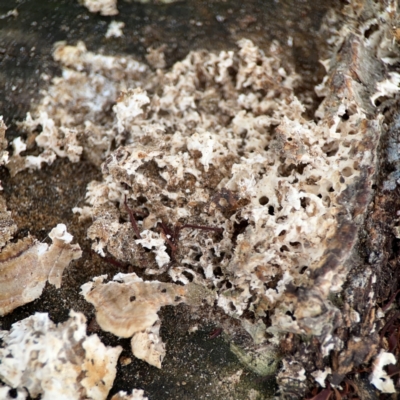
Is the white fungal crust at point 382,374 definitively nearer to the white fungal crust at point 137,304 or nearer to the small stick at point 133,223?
the white fungal crust at point 137,304

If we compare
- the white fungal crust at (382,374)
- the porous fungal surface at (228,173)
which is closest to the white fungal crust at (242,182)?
the porous fungal surface at (228,173)

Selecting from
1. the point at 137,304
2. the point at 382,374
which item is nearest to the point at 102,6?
the point at 137,304

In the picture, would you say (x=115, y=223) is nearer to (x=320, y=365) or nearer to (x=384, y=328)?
(x=320, y=365)

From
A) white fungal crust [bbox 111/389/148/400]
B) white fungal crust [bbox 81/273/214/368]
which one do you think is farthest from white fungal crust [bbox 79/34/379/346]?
white fungal crust [bbox 111/389/148/400]

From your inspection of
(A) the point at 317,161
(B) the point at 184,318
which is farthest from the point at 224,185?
(B) the point at 184,318

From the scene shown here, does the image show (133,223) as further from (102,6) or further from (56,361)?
(102,6)

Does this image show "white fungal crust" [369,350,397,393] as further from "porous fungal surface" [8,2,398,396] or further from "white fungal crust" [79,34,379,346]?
"white fungal crust" [79,34,379,346]
